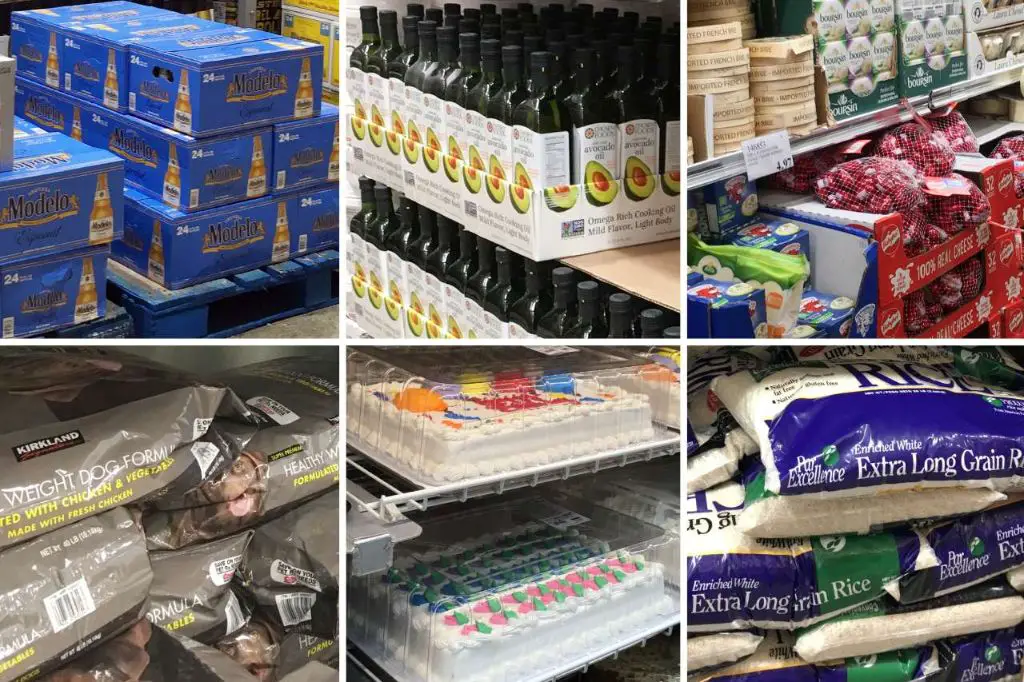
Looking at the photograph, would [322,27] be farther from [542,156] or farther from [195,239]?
[542,156]

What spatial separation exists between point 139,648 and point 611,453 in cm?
86

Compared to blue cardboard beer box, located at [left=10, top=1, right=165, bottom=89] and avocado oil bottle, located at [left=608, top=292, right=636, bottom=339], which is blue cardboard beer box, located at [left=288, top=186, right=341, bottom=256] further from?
avocado oil bottle, located at [left=608, top=292, right=636, bottom=339]

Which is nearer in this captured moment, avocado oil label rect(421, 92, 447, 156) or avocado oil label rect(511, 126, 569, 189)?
avocado oil label rect(511, 126, 569, 189)

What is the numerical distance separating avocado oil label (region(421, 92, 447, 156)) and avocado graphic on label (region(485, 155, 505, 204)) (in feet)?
0.65

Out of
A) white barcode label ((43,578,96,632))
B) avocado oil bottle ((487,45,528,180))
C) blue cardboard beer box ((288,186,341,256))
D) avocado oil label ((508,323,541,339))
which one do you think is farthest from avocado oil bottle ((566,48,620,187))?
blue cardboard beer box ((288,186,341,256))

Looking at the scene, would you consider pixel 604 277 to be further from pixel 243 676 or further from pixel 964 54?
pixel 964 54

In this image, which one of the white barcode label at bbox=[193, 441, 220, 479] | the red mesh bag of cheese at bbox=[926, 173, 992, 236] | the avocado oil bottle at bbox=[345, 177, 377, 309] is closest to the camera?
the white barcode label at bbox=[193, 441, 220, 479]

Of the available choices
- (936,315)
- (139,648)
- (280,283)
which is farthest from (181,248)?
(936,315)

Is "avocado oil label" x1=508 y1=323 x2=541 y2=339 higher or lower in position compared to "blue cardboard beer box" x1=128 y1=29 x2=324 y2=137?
lower

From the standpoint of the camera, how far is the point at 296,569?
190cm

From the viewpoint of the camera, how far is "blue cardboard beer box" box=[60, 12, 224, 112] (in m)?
3.65

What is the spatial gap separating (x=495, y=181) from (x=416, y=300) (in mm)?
558

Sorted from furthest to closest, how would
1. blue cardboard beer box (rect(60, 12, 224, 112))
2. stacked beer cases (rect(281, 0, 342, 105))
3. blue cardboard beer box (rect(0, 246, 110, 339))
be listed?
stacked beer cases (rect(281, 0, 342, 105)) → blue cardboard beer box (rect(60, 12, 224, 112)) → blue cardboard beer box (rect(0, 246, 110, 339))

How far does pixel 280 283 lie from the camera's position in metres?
3.91
